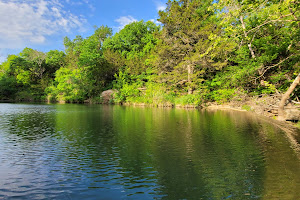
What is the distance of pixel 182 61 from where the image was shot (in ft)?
116

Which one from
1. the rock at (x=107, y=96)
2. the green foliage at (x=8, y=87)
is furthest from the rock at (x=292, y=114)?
the green foliage at (x=8, y=87)

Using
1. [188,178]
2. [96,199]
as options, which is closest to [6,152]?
[96,199]

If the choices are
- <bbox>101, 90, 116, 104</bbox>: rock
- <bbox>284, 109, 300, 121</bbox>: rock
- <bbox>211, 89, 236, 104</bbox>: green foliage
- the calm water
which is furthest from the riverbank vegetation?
the calm water

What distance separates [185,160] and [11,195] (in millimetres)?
5192

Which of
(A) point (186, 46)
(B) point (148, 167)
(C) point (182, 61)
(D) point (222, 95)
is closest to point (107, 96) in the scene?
(C) point (182, 61)

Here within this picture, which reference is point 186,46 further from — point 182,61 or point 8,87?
point 8,87

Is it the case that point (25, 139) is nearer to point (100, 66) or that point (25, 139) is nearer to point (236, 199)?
point (236, 199)

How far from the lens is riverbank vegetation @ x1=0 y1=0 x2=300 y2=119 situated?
58.9ft

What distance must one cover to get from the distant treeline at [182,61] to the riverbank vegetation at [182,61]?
0.10m

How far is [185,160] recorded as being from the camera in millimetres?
7578

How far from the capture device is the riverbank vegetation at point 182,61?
58.9ft

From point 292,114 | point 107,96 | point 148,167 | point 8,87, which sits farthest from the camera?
point 8,87

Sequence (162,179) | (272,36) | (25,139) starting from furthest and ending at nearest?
(272,36) < (25,139) < (162,179)

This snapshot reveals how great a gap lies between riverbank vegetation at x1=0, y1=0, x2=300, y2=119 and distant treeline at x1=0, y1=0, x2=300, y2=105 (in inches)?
4.1
